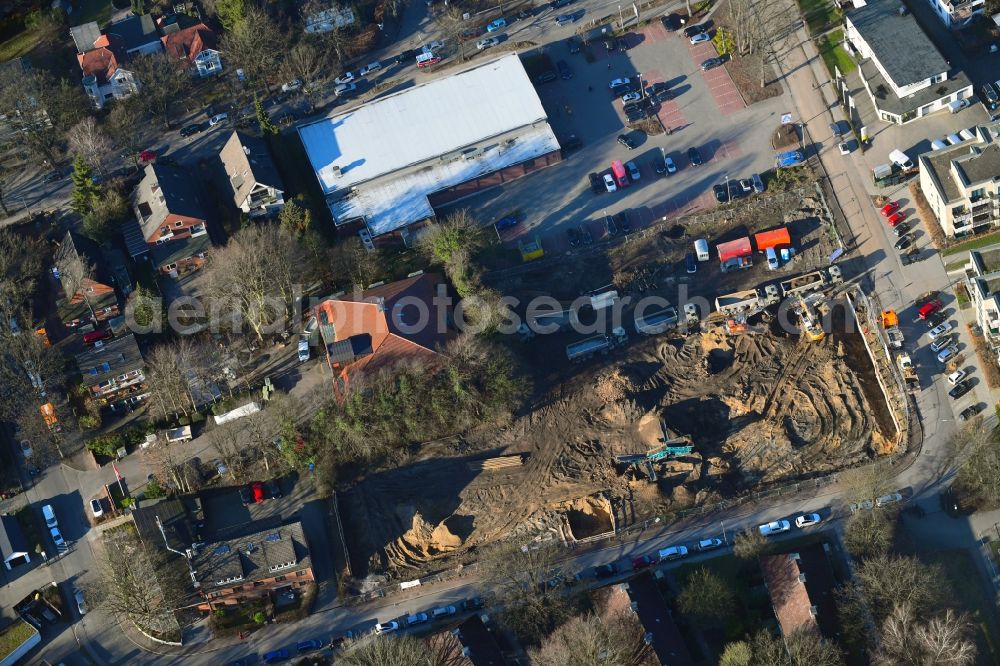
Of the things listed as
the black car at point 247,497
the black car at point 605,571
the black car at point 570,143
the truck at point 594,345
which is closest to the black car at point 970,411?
the truck at point 594,345

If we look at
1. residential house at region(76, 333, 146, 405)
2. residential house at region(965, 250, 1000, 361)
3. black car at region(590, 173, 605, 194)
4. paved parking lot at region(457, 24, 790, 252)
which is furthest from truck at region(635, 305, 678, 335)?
residential house at region(76, 333, 146, 405)

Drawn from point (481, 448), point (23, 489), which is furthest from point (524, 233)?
point (23, 489)

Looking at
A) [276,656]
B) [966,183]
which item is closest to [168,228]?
[276,656]

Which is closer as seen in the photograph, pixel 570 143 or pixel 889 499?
pixel 889 499

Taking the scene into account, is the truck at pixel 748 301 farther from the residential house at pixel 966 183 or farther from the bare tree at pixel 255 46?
the bare tree at pixel 255 46

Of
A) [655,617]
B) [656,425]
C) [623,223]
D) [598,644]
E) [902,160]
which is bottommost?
[655,617]

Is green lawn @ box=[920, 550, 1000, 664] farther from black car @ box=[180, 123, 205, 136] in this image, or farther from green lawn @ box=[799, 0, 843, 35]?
black car @ box=[180, 123, 205, 136]

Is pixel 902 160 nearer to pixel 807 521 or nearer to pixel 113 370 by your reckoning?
pixel 807 521

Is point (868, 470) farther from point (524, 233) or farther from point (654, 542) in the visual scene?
point (524, 233)
